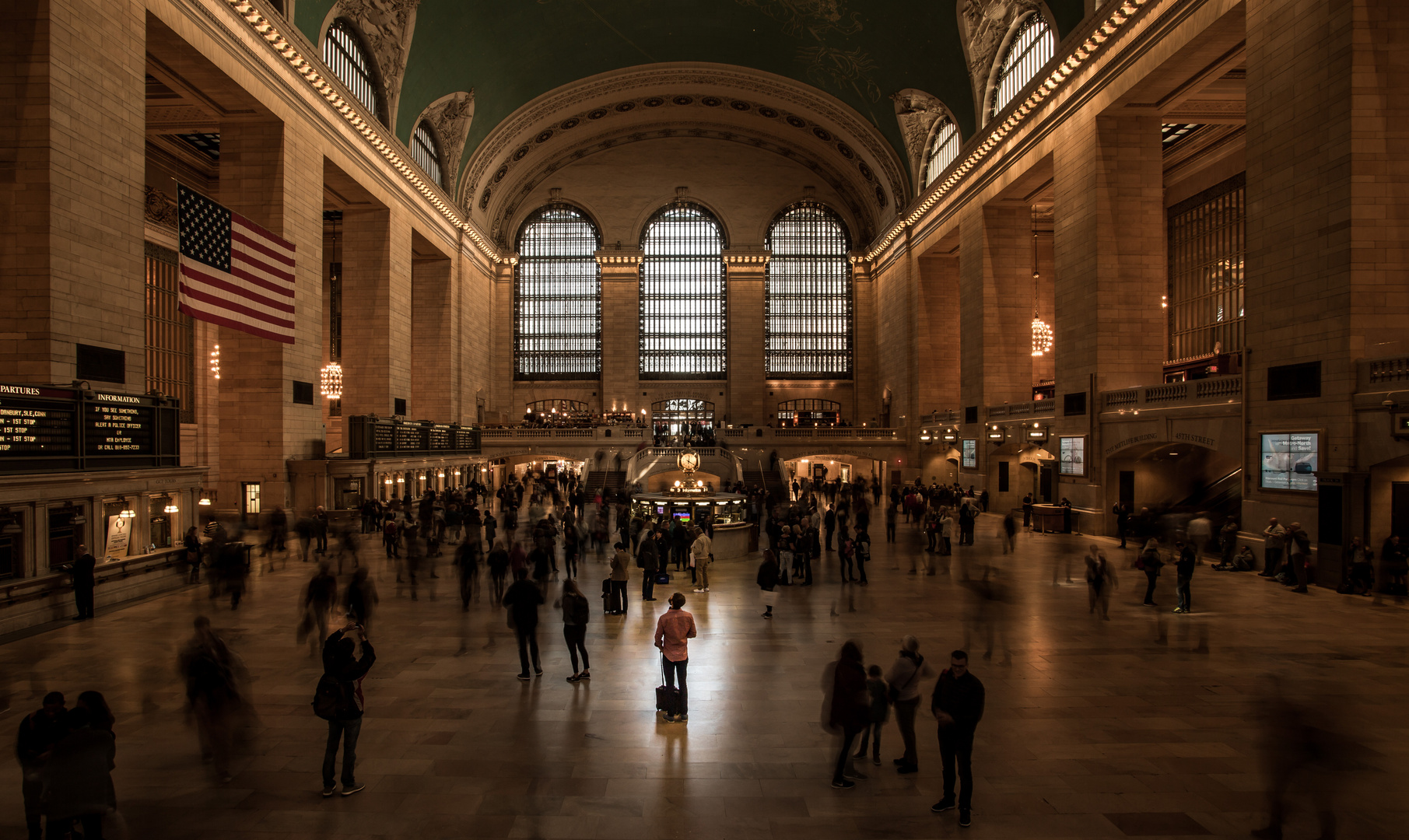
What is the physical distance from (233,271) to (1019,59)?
2371 cm

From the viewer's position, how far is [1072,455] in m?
21.1

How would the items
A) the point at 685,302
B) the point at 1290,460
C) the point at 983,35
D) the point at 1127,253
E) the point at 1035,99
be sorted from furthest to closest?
the point at 685,302
the point at 983,35
the point at 1035,99
the point at 1127,253
the point at 1290,460

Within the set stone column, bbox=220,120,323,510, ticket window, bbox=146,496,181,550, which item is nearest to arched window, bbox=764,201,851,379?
stone column, bbox=220,120,323,510

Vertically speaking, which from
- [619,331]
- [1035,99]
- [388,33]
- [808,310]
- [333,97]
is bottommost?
[619,331]

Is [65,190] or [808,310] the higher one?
[808,310]

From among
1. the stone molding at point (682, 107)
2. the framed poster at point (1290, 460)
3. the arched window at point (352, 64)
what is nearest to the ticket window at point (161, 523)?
the arched window at point (352, 64)

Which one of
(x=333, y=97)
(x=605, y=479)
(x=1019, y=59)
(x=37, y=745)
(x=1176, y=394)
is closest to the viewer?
(x=37, y=745)

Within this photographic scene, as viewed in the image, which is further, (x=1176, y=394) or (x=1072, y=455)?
(x=1072, y=455)

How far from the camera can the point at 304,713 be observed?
22.3 feet

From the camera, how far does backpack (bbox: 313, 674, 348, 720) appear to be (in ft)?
16.7

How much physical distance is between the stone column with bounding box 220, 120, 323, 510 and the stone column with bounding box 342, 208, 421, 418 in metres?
5.87

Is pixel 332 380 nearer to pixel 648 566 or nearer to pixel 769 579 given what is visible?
pixel 648 566

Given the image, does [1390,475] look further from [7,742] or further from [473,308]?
[473,308]

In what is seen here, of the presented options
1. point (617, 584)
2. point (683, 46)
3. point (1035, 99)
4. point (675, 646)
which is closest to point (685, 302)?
point (683, 46)
